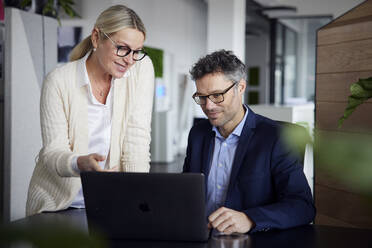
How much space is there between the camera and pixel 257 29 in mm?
15008

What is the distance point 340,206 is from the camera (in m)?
2.70

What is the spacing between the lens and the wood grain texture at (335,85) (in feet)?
8.70

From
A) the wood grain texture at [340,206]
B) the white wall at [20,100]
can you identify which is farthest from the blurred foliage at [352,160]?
the white wall at [20,100]

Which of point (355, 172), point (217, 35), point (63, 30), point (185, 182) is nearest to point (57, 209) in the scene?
point (185, 182)

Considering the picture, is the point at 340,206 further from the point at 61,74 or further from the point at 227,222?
the point at 61,74

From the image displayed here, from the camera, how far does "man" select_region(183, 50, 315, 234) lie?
1793 millimetres

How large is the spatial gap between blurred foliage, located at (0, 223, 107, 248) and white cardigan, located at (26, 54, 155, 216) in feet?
4.83

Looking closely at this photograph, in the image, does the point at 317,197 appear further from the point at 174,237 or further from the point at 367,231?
the point at 174,237

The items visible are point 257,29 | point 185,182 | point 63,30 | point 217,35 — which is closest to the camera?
point 185,182

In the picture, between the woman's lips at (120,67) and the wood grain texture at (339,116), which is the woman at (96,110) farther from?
the wood grain texture at (339,116)

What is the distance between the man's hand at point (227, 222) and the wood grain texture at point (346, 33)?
1.54 metres

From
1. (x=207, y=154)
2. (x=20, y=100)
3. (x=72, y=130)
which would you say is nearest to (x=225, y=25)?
(x=20, y=100)

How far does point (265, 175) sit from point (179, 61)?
31.3 feet

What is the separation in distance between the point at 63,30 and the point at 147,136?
699cm
